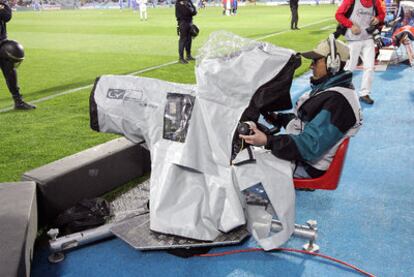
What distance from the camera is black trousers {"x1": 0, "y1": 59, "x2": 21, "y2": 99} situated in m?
6.45

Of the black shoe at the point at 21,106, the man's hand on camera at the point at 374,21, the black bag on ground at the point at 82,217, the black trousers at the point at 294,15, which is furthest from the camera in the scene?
the black trousers at the point at 294,15

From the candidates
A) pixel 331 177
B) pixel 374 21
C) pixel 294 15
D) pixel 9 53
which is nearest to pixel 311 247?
pixel 331 177

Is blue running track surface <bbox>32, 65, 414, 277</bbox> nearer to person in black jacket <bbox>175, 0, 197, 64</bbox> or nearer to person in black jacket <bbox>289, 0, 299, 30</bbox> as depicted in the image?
person in black jacket <bbox>175, 0, 197, 64</bbox>

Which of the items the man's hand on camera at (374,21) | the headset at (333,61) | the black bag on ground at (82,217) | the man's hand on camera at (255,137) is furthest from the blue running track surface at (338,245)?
the man's hand on camera at (374,21)

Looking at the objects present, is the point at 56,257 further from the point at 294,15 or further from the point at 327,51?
the point at 294,15

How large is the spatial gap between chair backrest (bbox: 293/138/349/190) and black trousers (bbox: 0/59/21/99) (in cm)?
534

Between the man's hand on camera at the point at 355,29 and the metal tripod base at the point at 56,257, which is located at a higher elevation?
the man's hand on camera at the point at 355,29

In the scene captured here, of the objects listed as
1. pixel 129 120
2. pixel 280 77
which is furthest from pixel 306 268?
pixel 129 120

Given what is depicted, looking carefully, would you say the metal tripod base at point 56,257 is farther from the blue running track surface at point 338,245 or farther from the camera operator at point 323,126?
the camera operator at point 323,126

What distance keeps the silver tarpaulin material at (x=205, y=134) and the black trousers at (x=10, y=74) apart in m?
4.31

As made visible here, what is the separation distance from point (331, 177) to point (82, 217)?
196cm

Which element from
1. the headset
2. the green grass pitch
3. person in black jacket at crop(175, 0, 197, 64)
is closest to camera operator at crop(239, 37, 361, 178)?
the headset

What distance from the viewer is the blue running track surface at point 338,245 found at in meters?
2.89

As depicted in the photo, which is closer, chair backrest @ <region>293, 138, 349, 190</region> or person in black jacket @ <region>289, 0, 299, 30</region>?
chair backrest @ <region>293, 138, 349, 190</region>
